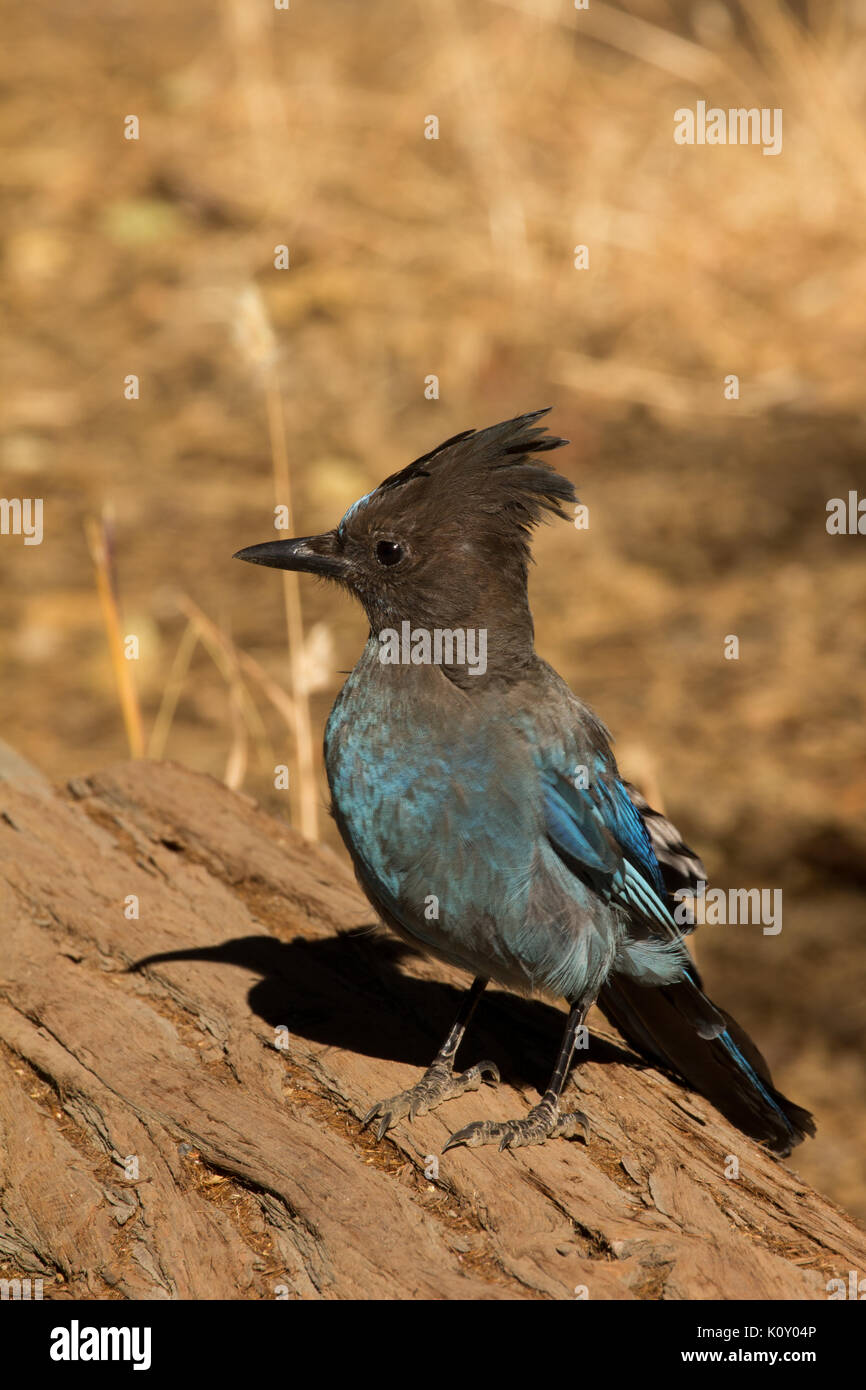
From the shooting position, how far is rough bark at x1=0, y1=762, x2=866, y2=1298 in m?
3.05

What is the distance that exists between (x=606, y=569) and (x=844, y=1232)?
4.51 metres

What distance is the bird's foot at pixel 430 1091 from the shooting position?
347 centimetres

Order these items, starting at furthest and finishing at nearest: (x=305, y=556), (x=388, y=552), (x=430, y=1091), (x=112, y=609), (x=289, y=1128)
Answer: (x=112, y=609), (x=305, y=556), (x=388, y=552), (x=430, y=1091), (x=289, y=1128)

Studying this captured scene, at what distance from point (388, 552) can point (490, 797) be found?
68 centimetres

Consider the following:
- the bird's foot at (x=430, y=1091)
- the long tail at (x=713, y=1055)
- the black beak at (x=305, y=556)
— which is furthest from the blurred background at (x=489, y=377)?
the bird's foot at (x=430, y=1091)

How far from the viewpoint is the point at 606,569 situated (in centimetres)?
744

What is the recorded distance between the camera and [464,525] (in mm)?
3639

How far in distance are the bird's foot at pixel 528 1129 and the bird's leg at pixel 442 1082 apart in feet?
0.38

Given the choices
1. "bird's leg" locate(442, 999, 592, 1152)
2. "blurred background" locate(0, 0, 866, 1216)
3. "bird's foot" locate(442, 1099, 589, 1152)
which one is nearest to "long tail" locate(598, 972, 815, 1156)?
"bird's leg" locate(442, 999, 592, 1152)

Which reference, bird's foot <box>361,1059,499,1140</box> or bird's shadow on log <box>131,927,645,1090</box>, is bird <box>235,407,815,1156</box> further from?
bird's shadow on log <box>131,927,645,1090</box>

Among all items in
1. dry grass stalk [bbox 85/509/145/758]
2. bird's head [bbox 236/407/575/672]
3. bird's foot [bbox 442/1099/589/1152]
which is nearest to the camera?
bird's foot [bbox 442/1099/589/1152]

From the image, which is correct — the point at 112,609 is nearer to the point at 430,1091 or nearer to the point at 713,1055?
the point at 430,1091

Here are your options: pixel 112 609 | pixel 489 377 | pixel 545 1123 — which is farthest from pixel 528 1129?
pixel 489 377

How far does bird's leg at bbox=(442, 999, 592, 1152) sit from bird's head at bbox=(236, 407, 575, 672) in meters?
0.98
